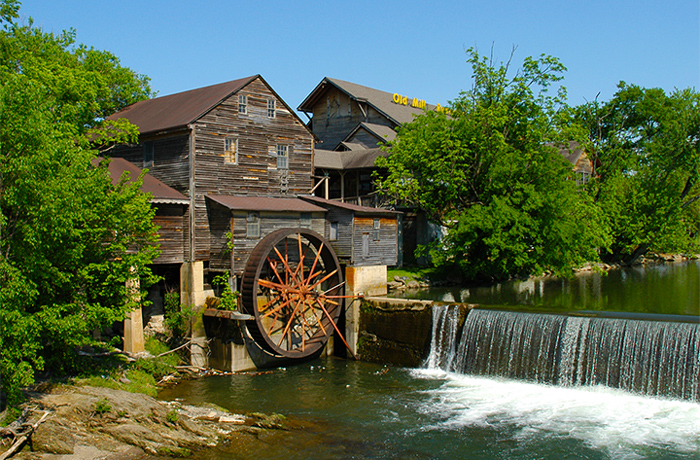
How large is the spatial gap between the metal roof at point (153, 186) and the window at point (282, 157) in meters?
4.49

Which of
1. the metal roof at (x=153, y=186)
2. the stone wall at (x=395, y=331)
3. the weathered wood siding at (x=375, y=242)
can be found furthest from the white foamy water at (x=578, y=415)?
the metal roof at (x=153, y=186)

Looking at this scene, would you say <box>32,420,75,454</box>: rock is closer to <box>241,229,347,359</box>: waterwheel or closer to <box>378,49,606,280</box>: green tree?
<box>241,229,347,359</box>: waterwheel

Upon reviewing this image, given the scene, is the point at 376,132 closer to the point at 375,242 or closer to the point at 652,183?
the point at 375,242

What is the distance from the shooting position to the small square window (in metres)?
24.2

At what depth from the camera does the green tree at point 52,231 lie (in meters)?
13.4

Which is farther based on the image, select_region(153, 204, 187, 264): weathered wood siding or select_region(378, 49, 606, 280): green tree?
select_region(378, 49, 606, 280): green tree

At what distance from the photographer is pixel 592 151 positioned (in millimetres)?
41250

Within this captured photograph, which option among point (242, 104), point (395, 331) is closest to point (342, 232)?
point (395, 331)

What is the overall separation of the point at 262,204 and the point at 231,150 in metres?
2.72

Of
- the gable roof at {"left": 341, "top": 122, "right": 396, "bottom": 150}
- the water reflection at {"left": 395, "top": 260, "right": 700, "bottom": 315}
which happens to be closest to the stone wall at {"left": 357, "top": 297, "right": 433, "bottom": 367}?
the water reflection at {"left": 395, "top": 260, "right": 700, "bottom": 315}

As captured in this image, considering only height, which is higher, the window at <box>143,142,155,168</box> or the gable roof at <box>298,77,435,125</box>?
the gable roof at <box>298,77,435,125</box>

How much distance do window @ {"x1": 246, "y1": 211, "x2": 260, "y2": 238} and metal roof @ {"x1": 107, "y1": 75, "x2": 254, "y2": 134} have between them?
4.08 metres

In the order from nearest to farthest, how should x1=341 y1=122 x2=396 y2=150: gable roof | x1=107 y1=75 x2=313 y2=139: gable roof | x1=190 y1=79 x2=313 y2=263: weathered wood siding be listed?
x1=190 y1=79 x2=313 y2=263: weathered wood siding, x1=107 y1=75 x2=313 y2=139: gable roof, x1=341 y1=122 x2=396 y2=150: gable roof

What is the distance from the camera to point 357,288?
2406cm
